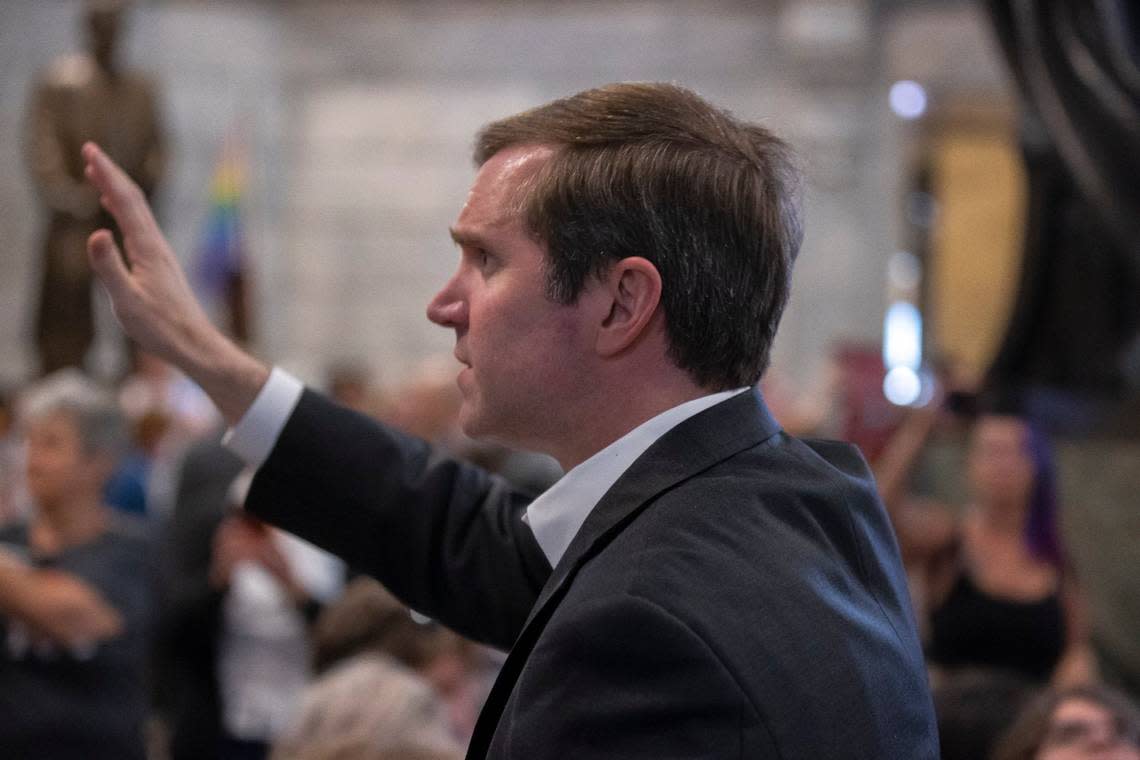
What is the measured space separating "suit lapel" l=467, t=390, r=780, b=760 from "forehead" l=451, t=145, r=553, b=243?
268mm

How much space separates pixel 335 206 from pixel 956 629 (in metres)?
10.4

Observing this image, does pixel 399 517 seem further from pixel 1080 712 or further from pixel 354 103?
pixel 354 103

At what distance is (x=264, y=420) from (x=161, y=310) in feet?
0.59

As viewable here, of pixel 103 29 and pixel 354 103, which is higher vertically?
pixel 103 29

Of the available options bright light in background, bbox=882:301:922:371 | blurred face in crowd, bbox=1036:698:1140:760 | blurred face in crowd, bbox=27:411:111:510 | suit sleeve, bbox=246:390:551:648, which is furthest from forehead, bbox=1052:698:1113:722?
bright light in background, bbox=882:301:922:371

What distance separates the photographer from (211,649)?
4457 mm

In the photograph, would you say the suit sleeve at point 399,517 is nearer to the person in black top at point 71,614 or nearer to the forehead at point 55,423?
the person in black top at point 71,614

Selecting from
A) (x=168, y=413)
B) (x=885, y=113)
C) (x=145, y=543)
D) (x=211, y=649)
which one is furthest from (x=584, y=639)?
(x=885, y=113)

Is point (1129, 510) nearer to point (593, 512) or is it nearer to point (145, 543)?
point (145, 543)

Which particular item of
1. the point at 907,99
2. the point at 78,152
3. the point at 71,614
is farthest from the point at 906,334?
the point at 71,614

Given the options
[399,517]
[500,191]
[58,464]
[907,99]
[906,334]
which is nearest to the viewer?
[500,191]

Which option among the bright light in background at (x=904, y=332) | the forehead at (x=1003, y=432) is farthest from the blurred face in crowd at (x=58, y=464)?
the bright light in background at (x=904, y=332)

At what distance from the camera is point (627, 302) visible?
1474 millimetres

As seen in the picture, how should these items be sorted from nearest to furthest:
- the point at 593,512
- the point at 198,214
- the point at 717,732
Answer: the point at 717,732
the point at 593,512
the point at 198,214
